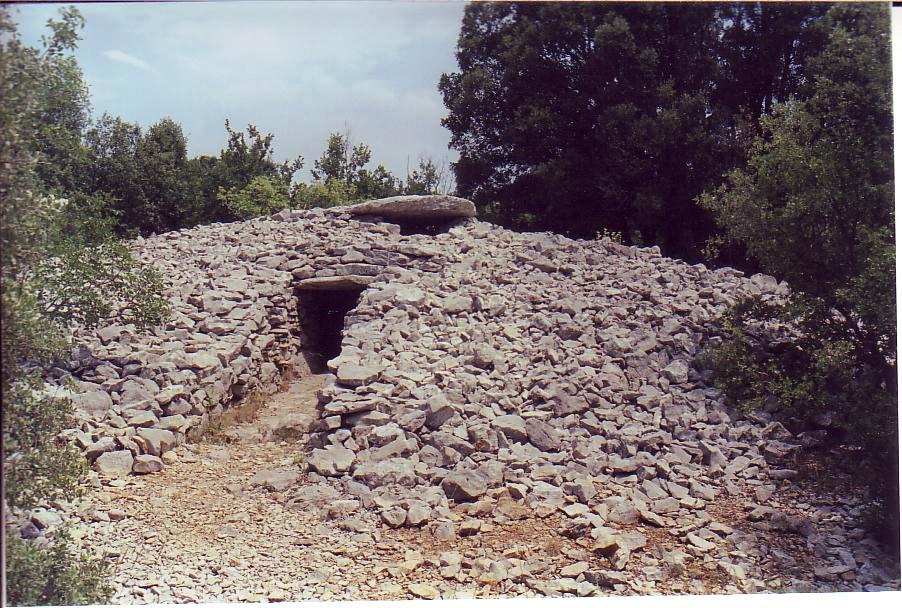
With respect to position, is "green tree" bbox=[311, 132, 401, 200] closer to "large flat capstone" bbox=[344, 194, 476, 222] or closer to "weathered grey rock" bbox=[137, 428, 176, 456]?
"large flat capstone" bbox=[344, 194, 476, 222]

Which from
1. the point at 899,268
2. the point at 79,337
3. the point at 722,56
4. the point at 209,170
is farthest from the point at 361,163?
the point at 899,268

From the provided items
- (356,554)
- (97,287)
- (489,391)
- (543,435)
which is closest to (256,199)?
(97,287)

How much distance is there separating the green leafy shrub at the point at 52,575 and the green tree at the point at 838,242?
15.5 feet

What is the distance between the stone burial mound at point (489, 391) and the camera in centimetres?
439

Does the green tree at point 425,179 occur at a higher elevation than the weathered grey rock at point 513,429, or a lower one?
higher

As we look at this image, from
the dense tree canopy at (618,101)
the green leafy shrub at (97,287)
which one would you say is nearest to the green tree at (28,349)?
the green leafy shrub at (97,287)

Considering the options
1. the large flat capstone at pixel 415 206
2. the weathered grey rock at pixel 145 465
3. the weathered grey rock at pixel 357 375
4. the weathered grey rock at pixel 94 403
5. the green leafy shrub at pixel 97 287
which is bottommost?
the weathered grey rock at pixel 145 465

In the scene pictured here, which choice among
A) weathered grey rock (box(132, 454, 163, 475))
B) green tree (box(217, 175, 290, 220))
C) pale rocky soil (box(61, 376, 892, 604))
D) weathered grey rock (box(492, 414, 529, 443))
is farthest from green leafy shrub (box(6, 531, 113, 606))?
green tree (box(217, 175, 290, 220))

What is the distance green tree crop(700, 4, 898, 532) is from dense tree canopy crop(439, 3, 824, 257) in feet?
17.1

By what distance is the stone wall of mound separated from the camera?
4805mm

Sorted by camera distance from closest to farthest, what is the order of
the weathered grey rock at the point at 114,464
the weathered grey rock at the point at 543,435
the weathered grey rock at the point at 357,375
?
the weathered grey rock at the point at 114,464 → the weathered grey rock at the point at 543,435 → the weathered grey rock at the point at 357,375

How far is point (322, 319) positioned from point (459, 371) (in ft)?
12.1

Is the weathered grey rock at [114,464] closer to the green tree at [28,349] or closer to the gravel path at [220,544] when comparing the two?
the gravel path at [220,544]

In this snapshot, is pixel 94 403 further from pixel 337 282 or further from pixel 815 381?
pixel 815 381
